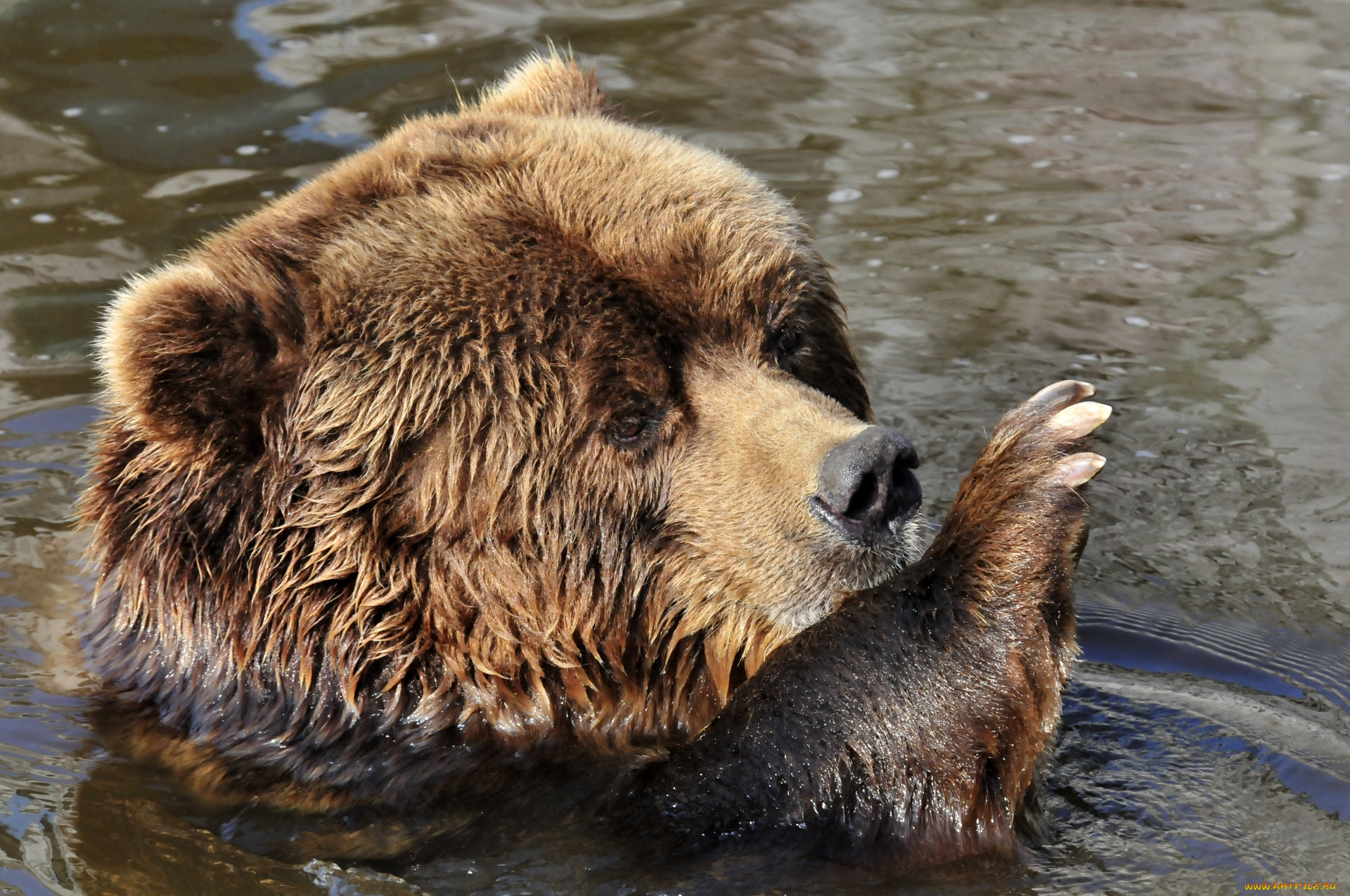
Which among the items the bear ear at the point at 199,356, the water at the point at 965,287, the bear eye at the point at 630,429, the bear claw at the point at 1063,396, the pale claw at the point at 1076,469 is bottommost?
the water at the point at 965,287

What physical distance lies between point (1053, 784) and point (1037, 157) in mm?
5667

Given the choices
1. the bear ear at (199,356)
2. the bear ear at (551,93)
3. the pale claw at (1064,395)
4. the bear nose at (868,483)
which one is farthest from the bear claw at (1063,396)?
the bear ear at (199,356)

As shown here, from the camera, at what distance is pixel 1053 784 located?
4.51m

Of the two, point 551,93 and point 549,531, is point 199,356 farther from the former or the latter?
point 551,93

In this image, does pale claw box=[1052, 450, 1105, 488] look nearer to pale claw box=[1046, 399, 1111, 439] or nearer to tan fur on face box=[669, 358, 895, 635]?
pale claw box=[1046, 399, 1111, 439]

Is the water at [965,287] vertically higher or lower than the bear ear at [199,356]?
lower

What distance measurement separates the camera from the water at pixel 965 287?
165 inches

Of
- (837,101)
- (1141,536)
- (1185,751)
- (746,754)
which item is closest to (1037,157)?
(837,101)

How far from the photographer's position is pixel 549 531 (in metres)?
4.34

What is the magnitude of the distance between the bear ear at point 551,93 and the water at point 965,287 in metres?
2.26

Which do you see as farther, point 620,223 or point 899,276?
point 899,276

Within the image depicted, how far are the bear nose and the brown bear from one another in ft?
0.03

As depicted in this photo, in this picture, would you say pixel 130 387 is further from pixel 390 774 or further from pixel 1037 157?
pixel 1037 157

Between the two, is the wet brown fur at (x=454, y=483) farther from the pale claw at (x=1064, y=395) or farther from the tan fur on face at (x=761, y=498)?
the pale claw at (x=1064, y=395)
